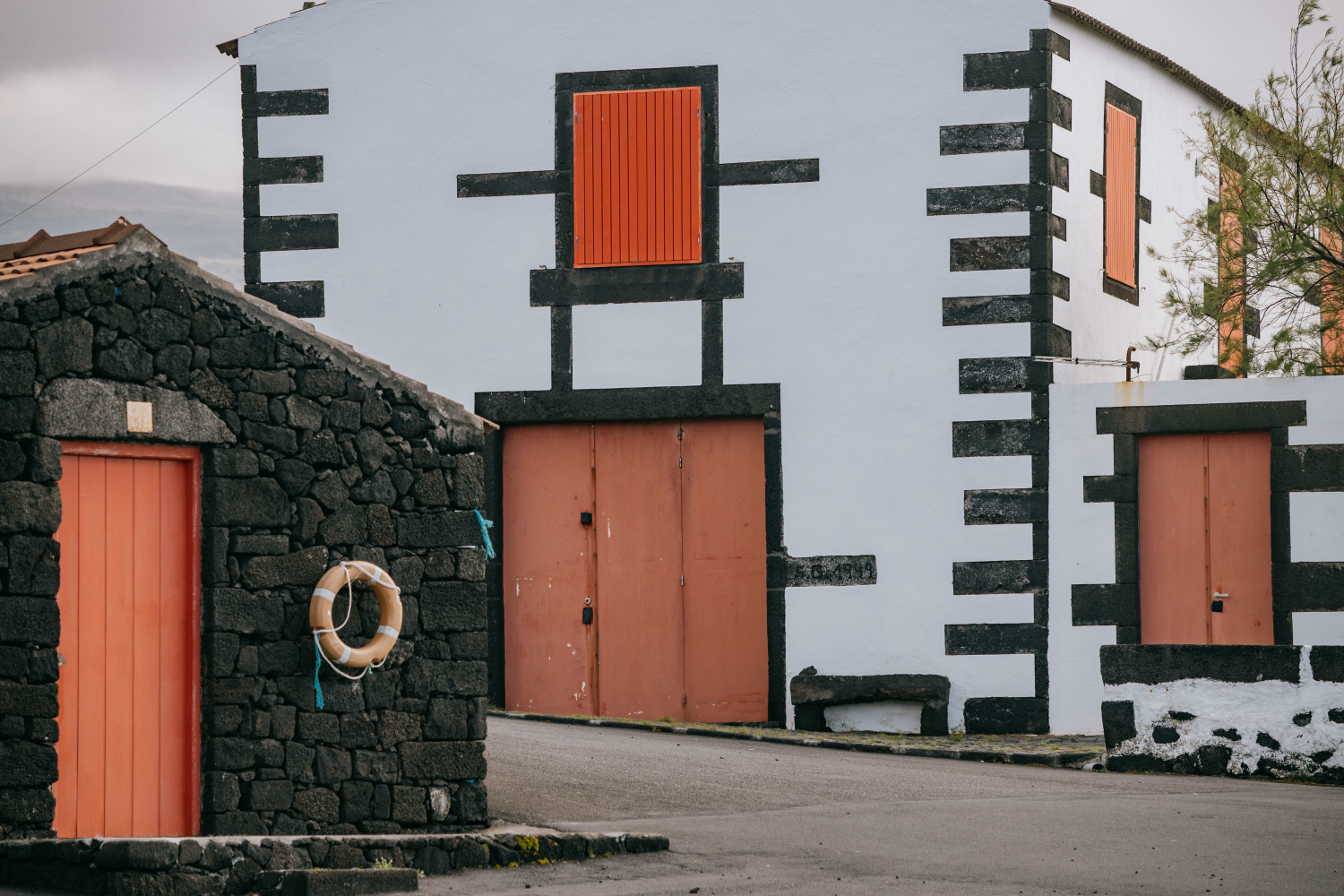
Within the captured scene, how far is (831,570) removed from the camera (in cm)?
1230

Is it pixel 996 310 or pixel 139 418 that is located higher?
pixel 996 310

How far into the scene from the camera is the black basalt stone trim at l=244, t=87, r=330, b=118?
42.6ft

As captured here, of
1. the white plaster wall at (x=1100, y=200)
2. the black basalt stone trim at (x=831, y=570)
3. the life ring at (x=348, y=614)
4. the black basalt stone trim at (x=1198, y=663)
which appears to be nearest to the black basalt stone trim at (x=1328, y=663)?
the black basalt stone trim at (x=1198, y=663)

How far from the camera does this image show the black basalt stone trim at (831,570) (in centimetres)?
1225

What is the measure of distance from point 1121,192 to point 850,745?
207 inches

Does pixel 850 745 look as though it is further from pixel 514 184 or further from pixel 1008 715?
pixel 514 184

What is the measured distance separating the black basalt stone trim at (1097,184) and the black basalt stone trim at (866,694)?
407 centimetres

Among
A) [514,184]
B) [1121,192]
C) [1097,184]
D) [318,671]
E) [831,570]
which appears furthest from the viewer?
[1121,192]

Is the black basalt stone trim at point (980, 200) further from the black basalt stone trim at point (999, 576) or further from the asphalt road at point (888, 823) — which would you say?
the asphalt road at point (888, 823)

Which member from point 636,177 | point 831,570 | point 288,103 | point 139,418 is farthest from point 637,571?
point 139,418

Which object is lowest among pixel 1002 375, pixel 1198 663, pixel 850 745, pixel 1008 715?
pixel 850 745

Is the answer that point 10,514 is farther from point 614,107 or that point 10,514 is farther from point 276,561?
point 614,107

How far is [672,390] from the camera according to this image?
12547 mm

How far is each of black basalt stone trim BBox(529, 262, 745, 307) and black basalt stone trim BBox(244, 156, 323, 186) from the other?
1.88 meters
